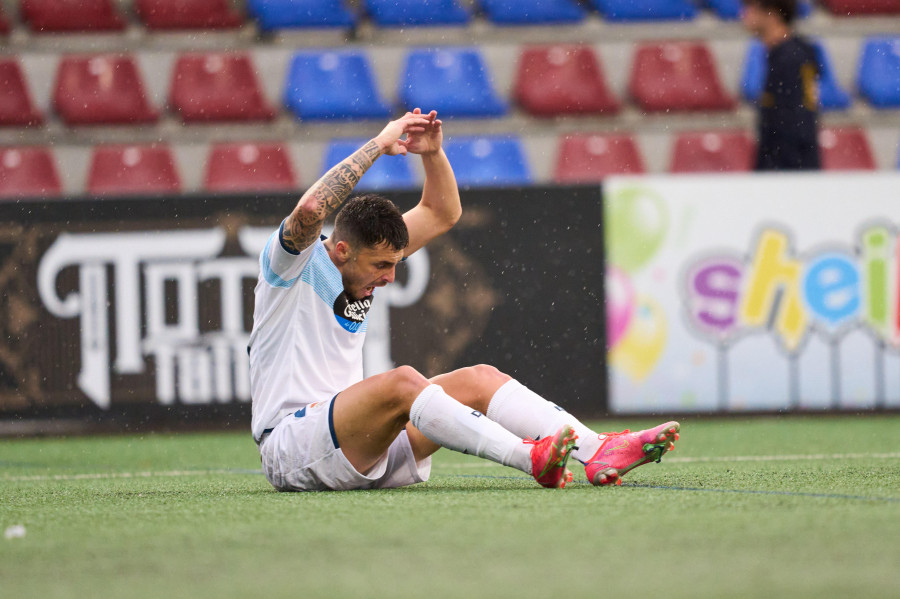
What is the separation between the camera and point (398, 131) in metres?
4.28

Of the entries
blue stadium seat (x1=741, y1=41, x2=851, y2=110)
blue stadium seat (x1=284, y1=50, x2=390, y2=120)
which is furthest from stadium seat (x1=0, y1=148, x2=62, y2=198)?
blue stadium seat (x1=741, y1=41, x2=851, y2=110)

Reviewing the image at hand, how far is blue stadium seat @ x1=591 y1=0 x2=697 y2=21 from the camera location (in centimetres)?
1084

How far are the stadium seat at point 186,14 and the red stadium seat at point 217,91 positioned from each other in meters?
0.43

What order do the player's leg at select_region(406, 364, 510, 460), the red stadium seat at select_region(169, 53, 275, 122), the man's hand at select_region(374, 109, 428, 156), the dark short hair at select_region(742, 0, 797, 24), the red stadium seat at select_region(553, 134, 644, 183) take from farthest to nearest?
1. the red stadium seat at select_region(169, 53, 275, 122)
2. the red stadium seat at select_region(553, 134, 644, 183)
3. the dark short hair at select_region(742, 0, 797, 24)
4. the man's hand at select_region(374, 109, 428, 156)
5. the player's leg at select_region(406, 364, 510, 460)

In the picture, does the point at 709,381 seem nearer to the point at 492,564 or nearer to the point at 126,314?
the point at 126,314

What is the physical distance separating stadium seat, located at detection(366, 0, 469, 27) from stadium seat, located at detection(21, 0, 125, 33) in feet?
6.79

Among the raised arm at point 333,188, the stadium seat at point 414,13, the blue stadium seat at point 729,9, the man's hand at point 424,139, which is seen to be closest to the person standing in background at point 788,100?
the blue stadium seat at point 729,9

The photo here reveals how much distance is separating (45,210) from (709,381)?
4.04m

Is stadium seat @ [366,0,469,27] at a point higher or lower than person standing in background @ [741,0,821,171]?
higher

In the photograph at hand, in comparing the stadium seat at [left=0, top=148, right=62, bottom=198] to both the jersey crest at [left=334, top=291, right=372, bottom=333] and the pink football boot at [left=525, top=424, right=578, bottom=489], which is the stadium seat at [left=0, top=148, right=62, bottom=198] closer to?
the jersey crest at [left=334, top=291, right=372, bottom=333]

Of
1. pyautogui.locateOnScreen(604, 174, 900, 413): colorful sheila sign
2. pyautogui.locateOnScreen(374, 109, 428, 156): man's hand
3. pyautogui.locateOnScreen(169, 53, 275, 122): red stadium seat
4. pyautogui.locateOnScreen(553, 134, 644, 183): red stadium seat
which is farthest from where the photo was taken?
pyautogui.locateOnScreen(169, 53, 275, 122): red stadium seat

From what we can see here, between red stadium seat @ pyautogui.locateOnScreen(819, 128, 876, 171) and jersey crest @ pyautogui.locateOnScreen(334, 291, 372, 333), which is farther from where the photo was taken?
red stadium seat @ pyautogui.locateOnScreen(819, 128, 876, 171)

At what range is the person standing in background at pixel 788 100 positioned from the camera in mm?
8000

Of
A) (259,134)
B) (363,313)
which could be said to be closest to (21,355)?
(259,134)
